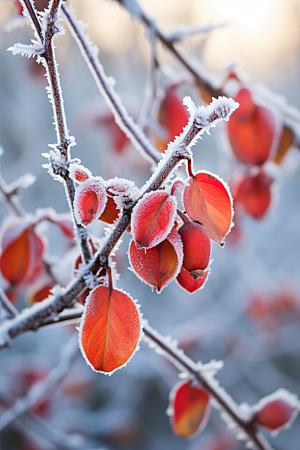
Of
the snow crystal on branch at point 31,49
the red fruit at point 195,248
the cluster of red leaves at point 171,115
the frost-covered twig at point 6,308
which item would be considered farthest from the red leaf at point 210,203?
the cluster of red leaves at point 171,115

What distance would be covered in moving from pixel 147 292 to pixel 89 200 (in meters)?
1.80

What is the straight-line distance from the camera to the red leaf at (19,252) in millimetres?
423

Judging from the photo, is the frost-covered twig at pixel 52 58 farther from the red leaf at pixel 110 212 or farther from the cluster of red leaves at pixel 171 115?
the cluster of red leaves at pixel 171 115

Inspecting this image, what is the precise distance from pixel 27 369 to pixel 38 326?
33.8 inches

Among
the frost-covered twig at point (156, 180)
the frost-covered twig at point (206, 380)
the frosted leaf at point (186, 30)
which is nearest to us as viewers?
the frost-covered twig at point (156, 180)

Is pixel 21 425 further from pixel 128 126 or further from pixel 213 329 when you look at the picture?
pixel 128 126

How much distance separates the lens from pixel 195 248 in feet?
0.77

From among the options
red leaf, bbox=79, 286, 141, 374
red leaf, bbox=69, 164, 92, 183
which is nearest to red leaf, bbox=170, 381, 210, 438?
red leaf, bbox=79, 286, 141, 374

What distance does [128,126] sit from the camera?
1.16 ft

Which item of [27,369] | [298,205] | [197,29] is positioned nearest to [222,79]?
[197,29]

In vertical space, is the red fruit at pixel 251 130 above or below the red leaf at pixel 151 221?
above

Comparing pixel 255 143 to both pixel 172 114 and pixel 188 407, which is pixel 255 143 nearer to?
pixel 172 114

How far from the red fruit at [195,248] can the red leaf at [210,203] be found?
0.07ft

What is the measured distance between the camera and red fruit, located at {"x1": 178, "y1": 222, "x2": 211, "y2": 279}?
9.2 inches
